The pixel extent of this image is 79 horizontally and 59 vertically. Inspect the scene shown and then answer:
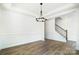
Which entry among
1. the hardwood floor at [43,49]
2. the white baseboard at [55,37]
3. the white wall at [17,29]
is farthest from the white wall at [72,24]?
the white wall at [17,29]

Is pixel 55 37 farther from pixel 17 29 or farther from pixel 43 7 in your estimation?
pixel 17 29

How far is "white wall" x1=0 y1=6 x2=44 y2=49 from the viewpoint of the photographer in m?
2.17

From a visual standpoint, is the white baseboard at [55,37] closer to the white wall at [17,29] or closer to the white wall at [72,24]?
the white wall at [72,24]

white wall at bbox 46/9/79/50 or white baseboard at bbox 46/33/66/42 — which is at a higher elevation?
white wall at bbox 46/9/79/50

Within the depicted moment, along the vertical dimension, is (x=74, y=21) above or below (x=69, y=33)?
above

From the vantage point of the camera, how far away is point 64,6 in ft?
7.25

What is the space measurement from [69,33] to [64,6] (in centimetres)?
57

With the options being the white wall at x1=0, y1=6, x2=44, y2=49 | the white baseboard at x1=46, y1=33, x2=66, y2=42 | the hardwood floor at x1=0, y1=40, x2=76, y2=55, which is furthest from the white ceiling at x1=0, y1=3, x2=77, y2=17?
the hardwood floor at x1=0, y1=40, x2=76, y2=55

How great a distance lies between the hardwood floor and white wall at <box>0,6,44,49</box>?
0.13 metres

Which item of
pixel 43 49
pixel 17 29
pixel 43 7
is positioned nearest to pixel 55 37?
pixel 43 49

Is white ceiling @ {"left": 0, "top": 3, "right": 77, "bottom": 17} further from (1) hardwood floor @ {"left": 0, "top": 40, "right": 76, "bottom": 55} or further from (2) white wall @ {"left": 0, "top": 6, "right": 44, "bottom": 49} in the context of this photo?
(1) hardwood floor @ {"left": 0, "top": 40, "right": 76, "bottom": 55}
